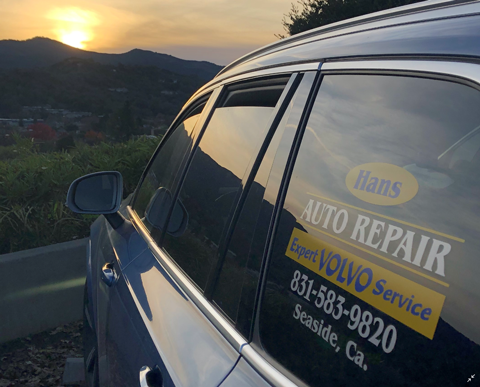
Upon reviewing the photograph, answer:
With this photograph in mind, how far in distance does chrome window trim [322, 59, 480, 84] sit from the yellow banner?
40cm

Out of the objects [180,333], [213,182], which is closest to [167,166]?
[213,182]

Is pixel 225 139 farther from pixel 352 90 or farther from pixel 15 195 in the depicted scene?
pixel 15 195

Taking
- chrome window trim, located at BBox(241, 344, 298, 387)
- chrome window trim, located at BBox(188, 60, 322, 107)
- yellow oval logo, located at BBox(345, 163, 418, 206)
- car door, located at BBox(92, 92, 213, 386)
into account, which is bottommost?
car door, located at BBox(92, 92, 213, 386)

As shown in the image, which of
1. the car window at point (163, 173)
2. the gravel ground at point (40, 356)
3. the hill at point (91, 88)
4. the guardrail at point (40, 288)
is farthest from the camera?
the hill at point (91, 88)

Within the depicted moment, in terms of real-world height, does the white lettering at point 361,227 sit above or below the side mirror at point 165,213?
above

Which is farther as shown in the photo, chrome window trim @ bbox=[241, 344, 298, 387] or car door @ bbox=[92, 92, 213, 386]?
car door @ bbox=[92, 92, 213, 386]

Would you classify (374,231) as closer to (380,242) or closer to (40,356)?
(380,242)

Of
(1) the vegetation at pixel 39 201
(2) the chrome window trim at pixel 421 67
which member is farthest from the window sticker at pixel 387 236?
(1) the vegetation at pixel 39 201

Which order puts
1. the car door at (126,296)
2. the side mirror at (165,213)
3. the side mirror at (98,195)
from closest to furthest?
the car door at (126,296) < the side mirror at (165,213) < the side mirror at (98,195)

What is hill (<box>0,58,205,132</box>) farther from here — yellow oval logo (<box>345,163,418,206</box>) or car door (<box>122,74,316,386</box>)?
yellow oval logo (<box>345,163,418,206</box>)

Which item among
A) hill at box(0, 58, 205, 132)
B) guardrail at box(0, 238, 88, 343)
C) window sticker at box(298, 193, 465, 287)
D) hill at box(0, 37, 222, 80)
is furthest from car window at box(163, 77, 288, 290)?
hill at box(0, 37, 222, 80)

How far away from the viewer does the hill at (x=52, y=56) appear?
146 ft

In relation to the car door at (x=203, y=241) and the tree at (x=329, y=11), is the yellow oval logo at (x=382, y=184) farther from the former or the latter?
the tree at (x=329, y=11)

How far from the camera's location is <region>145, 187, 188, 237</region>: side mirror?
74.9 inches
